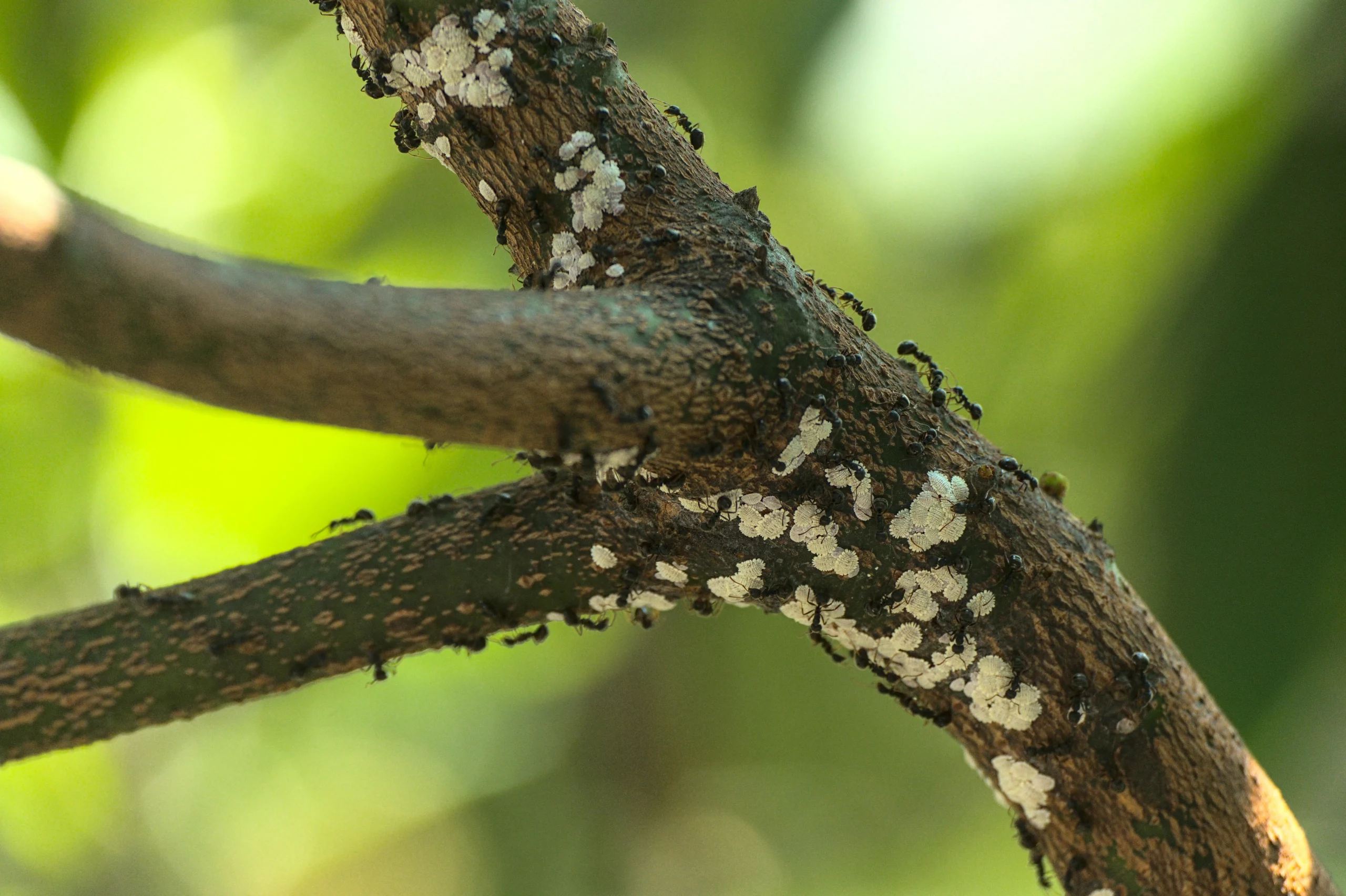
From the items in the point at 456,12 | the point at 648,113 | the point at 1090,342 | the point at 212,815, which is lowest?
the point at 648,113

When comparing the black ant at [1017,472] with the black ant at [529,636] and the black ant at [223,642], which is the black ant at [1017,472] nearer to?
the black ant at [529,636]

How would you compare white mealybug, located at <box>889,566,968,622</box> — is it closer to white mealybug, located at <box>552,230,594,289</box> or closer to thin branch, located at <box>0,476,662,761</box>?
thin branch, located at <box>0,476,662,761</box>

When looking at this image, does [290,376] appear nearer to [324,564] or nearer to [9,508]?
[324,564]

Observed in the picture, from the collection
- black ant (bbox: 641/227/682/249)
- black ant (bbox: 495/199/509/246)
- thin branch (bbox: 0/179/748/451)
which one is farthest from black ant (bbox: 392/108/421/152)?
thin branch (bbox: 0/179/748/451)

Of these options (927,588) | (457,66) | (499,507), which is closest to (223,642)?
(499,507)

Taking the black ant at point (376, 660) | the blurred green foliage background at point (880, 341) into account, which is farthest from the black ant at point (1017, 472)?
the blurred green foliage background at point (880, 341)

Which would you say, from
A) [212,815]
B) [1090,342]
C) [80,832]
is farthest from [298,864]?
[1090,342]

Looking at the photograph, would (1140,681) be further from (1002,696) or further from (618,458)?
(618,458)
